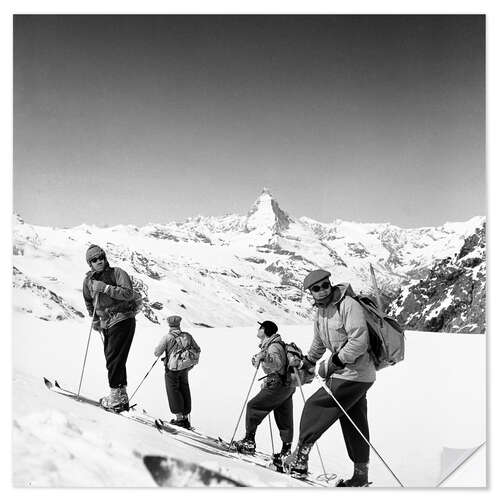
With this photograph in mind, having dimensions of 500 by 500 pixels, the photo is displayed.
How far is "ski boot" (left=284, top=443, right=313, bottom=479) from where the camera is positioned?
12.5 feet

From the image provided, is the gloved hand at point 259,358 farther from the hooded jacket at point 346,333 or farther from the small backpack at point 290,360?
the hooded jacket at point 346,333

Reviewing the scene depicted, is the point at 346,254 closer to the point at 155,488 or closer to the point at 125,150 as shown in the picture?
the point at 125,150

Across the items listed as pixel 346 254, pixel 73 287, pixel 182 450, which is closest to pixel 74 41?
pixel 73 287

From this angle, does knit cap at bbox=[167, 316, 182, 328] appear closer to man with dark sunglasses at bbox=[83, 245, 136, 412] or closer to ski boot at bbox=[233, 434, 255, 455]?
man with dark sunglasses at bbox=[83, 245, 136, 412]

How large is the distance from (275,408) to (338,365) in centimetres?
88

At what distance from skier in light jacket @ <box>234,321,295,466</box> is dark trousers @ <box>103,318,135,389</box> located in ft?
3.32

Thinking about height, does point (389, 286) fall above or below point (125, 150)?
below

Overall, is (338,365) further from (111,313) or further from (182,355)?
(111,313)

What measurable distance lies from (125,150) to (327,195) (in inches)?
71.0

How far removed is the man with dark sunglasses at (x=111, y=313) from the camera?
14.3 feet

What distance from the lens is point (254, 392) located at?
4.93 metres

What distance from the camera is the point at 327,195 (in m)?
5.07

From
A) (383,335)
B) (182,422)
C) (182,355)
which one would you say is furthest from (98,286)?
(383,335)
